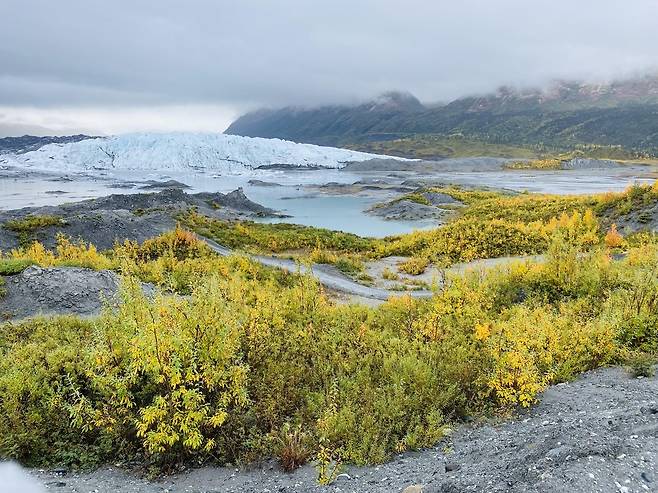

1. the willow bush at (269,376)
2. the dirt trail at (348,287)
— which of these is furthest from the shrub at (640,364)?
the dirt trail at (348,287)

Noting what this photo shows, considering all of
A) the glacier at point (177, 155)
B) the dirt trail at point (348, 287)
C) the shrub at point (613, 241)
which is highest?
the glacier at point (177, 155)

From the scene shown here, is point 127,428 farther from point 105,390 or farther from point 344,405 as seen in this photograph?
point 344,405

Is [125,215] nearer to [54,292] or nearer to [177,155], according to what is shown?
[54,292]

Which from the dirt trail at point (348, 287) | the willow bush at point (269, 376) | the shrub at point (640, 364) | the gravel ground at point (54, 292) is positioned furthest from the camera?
the dirt trail at point (348, 287)

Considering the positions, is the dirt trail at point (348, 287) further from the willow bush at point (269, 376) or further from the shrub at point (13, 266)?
the shrub at point (13, 266)

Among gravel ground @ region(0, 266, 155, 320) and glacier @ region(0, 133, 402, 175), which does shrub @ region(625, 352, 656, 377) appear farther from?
glacier @ region(0, 133, 402, 175)

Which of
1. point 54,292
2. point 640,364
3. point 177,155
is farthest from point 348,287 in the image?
point 177,155

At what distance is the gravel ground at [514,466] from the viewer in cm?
516

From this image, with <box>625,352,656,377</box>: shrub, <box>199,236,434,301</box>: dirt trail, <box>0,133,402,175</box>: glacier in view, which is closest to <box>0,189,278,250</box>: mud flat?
<box>199,236,434,301</box>: dirt trail

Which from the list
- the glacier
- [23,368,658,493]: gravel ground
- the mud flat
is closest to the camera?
[23,368,658,493]: gravel ground

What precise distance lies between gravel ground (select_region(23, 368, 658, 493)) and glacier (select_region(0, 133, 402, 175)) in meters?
120

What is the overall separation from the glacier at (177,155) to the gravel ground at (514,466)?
120 metres

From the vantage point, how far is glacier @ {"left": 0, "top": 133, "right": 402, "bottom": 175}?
128875mm

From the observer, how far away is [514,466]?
5.60 m
